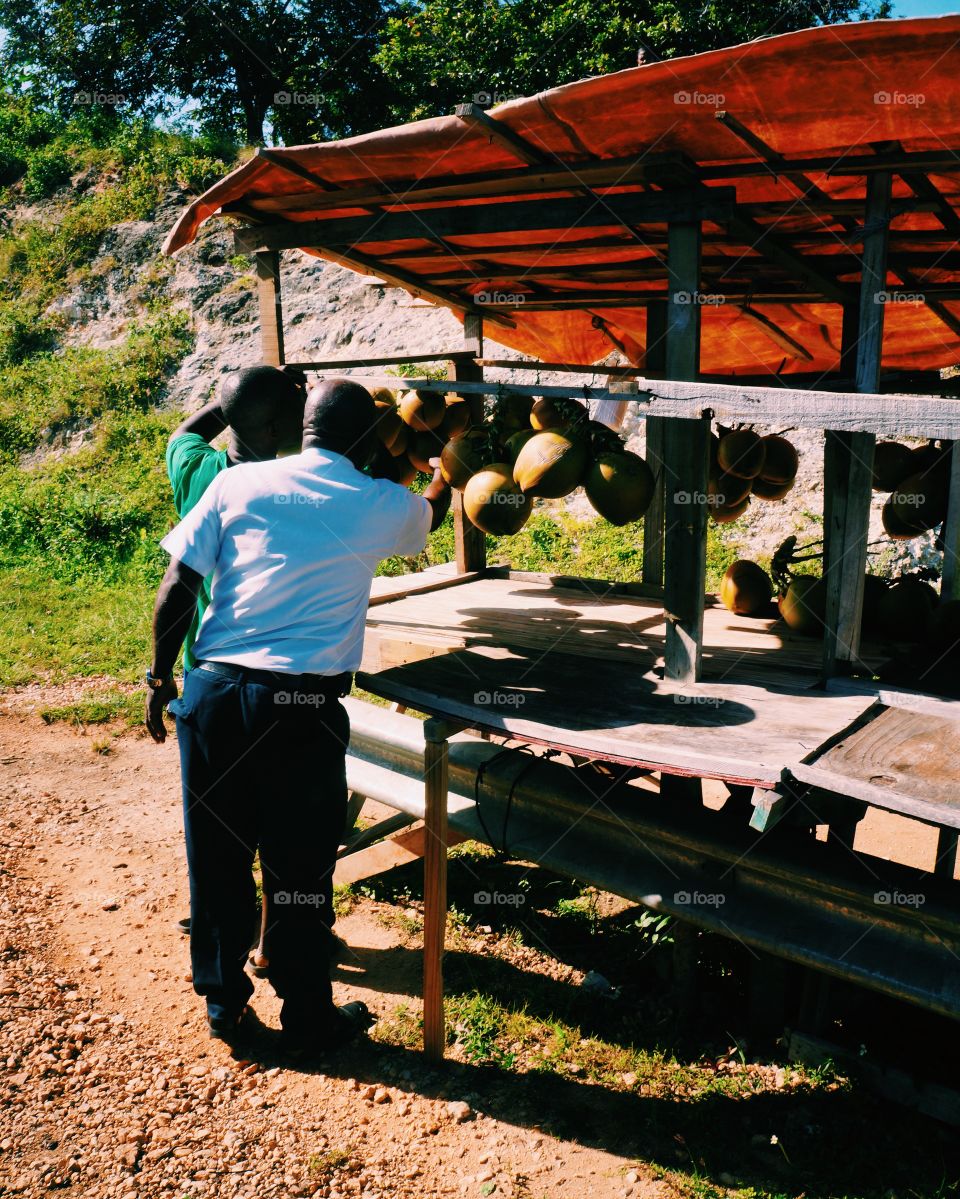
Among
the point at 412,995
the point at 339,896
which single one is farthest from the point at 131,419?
the point at 412,995

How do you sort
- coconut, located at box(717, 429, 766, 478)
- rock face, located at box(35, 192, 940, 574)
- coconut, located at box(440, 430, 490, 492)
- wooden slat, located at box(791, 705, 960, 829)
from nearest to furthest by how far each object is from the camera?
wooden slat, located at box(791, 705, 960, 829) < coconut, located at box(440, 430, 490, 492) < coconut, located at box(717, 429, 766, 478) < rock face, located at box(35, 192, 940, 574)

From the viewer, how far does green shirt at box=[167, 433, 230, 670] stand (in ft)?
11.3

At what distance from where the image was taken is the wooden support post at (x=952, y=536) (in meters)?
3.81

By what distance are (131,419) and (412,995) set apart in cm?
1237

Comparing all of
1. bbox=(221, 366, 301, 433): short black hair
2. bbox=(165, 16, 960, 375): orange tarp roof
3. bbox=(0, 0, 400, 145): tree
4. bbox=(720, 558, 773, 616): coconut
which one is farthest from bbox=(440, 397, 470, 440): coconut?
bbox=(0, 0, 400, 145): tree

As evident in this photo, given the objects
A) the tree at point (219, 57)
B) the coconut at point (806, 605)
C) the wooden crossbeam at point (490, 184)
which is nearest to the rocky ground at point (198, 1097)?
the coconut at point (806, 605)

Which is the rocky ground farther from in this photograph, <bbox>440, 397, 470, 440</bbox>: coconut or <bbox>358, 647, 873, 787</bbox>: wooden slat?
<bbox>440, 397, 470, 440</bbox>: coconut

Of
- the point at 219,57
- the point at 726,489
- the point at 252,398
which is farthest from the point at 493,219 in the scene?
the point at 219,57

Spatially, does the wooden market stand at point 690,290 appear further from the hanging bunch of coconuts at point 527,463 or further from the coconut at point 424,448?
the coconut at point 424,448

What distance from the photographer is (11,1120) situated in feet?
10.0

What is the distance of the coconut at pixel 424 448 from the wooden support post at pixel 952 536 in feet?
7.27

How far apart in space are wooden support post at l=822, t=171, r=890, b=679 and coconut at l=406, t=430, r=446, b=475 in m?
1.94

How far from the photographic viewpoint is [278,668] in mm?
2979

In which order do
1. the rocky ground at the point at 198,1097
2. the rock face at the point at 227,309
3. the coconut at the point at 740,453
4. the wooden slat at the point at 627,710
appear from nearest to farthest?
the wooden slat at the point at 627,710
the rocky ground at the point at 198,1097
the coconut at the point at 740,453
the rock face at the point at 227,309
